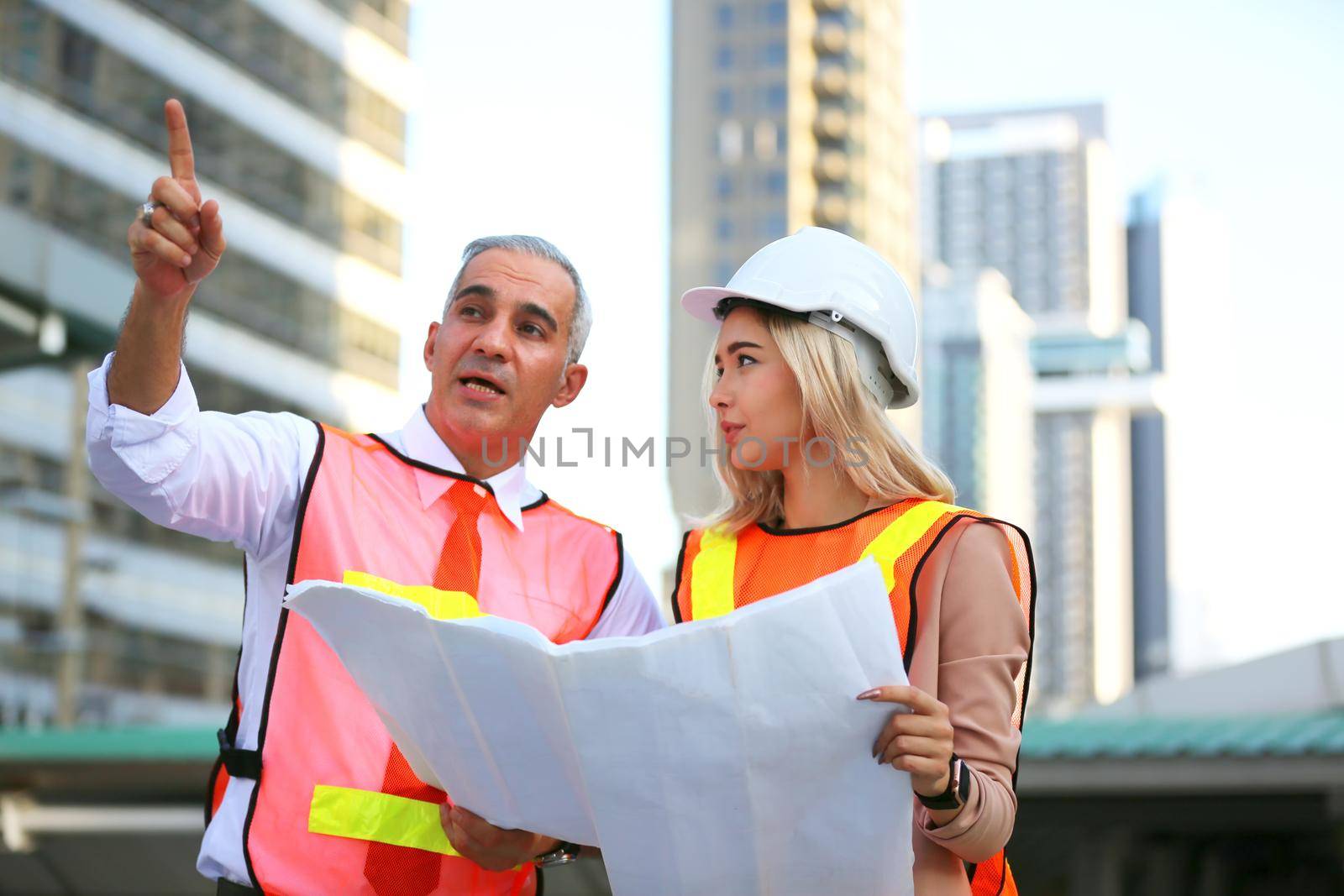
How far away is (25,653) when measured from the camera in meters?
24.7

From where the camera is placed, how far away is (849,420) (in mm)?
2402

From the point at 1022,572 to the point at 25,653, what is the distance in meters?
25.2

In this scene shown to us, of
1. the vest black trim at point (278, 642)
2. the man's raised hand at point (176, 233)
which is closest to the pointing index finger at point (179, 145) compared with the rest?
the man's raised hand at point (176, 233)

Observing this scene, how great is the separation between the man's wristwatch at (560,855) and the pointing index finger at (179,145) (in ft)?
3.95

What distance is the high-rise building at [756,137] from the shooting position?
63281 mm

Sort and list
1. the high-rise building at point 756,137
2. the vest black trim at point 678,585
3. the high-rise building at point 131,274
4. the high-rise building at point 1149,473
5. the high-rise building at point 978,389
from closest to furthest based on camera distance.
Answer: the vest black trim at point 678,585 < the high-rise building at point 131,274 < the high-rise building at point 756,137 < the high-rise building at point 978,389 < the high-rise building at point 1149,473

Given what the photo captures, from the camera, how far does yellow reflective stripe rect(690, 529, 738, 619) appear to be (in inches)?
96.3

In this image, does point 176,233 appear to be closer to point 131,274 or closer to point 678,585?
point 678,585

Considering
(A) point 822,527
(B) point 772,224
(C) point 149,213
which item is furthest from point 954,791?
(B) point 772,224

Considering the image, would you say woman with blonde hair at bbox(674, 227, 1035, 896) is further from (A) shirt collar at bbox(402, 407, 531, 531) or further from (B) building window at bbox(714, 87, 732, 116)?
(B) building window at bbox(714, 87, 732, 116)

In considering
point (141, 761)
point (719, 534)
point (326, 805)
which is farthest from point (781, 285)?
point (141, 761)

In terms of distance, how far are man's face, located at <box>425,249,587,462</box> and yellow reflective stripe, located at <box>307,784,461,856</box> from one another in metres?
0.70

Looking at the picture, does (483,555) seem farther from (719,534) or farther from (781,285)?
(781,285)

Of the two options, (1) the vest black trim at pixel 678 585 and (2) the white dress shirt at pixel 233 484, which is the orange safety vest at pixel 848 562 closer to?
(1) the vest black trim at pixel 678 585
